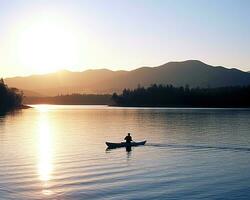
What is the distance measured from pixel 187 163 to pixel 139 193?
698 inches

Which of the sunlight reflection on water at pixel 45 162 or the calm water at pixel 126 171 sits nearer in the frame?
the calm water at pixel 126 171

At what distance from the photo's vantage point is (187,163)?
52125 millimetres

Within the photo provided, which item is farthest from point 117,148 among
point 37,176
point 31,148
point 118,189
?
point 118,189

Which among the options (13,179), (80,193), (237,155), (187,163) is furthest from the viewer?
(237,155)

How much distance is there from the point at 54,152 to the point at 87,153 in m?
6.08

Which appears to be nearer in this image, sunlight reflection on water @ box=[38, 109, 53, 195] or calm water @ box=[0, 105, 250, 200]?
calm water @ box=[0, 105, 250, 200]

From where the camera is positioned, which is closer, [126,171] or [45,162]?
[126,171]

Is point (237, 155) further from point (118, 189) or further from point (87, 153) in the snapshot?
point (118, 189)

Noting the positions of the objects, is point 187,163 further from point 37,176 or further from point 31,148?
point 31,148

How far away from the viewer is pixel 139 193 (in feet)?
117

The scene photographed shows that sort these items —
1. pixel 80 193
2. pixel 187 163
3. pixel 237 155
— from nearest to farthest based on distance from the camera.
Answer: pixel 80 193 < pixel 187 163 < pixel 237 155

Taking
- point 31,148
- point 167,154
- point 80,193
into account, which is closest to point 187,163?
point 167,154

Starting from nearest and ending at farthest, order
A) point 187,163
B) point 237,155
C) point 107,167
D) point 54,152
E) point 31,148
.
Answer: point 107,167
point 187,163
point 237,155
point 54,152
point 31,148

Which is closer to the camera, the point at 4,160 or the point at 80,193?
the point at 80,193
